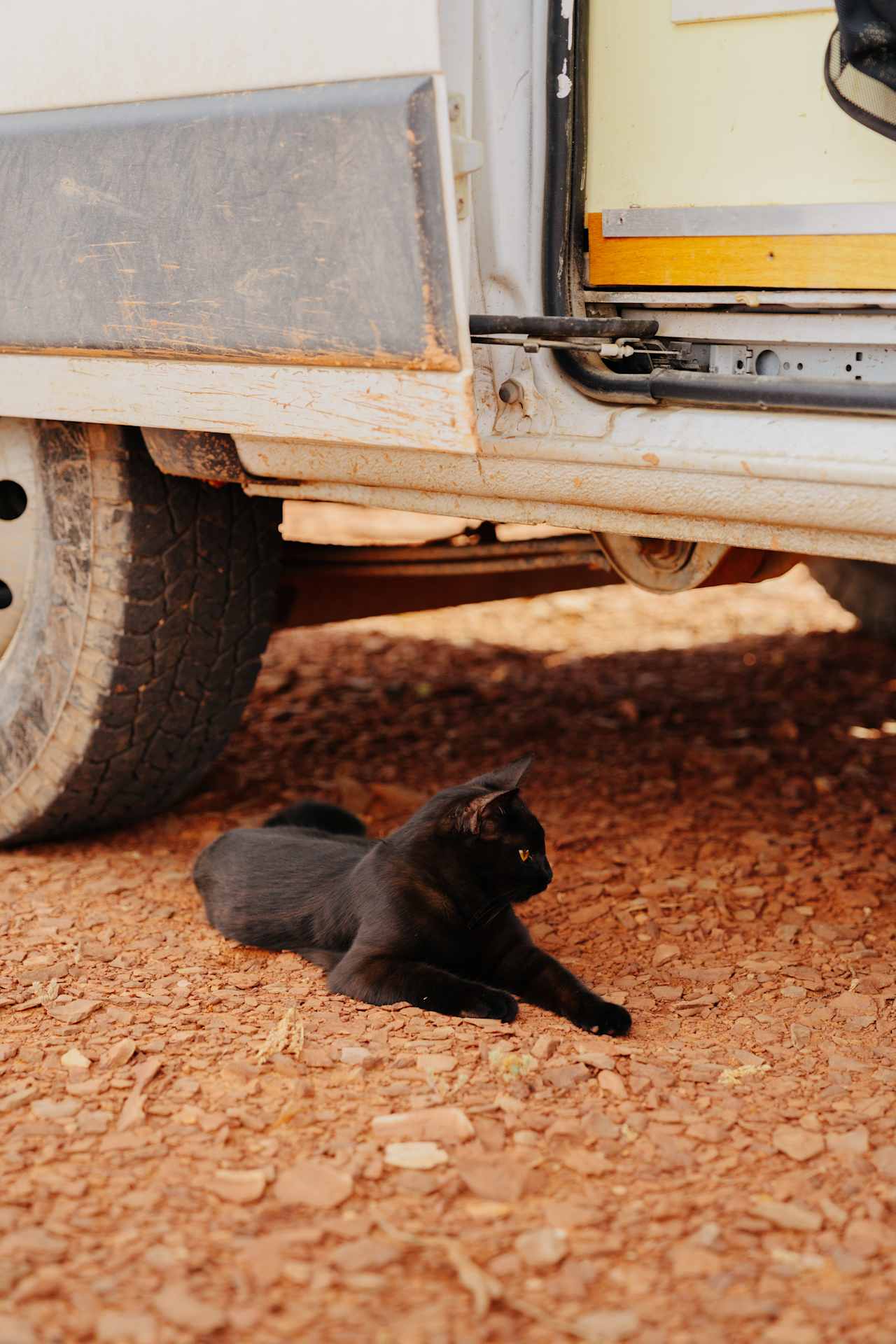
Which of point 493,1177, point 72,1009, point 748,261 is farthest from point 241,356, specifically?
point 493,1177

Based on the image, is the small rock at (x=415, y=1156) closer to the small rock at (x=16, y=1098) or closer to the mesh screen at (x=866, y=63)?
the small rock at (x=16, y=1098)

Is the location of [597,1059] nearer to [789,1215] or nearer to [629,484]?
[789,1215]

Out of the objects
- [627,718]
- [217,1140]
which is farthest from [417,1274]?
[627,718]

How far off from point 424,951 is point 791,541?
3.40ft

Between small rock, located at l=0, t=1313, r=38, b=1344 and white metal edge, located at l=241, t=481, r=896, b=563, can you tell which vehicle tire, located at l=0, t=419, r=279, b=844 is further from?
small rock, located at l=0, t=1313, r=38, b=1344

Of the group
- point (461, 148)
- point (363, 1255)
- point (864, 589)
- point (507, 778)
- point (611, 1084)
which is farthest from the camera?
point (864, 589)

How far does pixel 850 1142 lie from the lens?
1992mm

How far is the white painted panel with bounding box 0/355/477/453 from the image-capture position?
7.47 feet

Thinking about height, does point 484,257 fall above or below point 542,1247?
above

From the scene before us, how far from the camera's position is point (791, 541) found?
2.35m

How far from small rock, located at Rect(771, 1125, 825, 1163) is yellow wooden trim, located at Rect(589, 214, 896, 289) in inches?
52.5

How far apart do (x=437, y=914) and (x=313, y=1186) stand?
93cm

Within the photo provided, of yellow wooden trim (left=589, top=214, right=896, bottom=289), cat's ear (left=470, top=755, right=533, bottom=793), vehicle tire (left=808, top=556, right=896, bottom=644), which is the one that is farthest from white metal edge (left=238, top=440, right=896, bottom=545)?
vehicle tire (left=808, top=556, right=896, bottom=644)

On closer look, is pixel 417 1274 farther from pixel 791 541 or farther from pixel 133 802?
pixel 133 802
